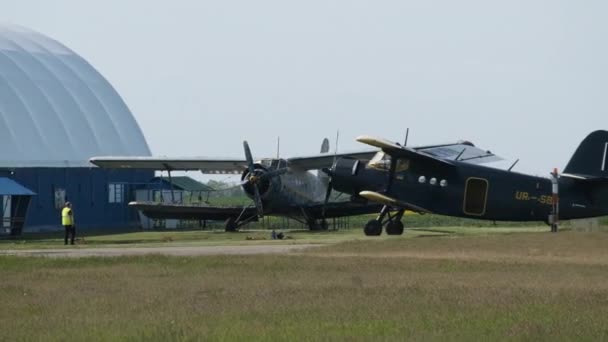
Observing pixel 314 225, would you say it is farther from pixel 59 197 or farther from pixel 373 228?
pixel 59 197

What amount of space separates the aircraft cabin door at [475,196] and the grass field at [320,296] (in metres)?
6.76

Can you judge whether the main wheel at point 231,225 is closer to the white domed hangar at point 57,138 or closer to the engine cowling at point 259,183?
the engine cowling at point 259,183

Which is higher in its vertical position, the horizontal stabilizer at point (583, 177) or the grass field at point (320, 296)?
the horizontal stabilizer at point (583, 177)

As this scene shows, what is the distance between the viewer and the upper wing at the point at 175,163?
48.6 meters

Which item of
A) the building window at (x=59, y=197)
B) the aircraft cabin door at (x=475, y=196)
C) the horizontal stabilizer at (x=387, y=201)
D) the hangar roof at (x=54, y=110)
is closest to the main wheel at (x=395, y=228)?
the horizontal stabilizer at (x=387, y=201)

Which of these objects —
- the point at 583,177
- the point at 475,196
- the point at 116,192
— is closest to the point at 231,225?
the point at 116,192

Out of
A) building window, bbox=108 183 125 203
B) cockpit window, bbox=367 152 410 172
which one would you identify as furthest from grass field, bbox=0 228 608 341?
building window, bbox=108 183 125 203

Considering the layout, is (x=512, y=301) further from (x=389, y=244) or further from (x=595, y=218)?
(x=595, y=218)

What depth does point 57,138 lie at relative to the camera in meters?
57.2

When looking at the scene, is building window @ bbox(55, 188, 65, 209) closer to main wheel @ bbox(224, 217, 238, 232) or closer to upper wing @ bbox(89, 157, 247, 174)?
upper wing @ bbox(89, 157, 247, 174)

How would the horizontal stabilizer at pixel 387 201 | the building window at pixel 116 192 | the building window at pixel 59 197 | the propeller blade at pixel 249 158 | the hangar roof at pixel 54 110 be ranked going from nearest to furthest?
1. the horizontal stabilizer at pixel 387 201
2. the propeller blade at pixel 249 158
3. the building window at pixel 59 197
4. the hangar roof at pixel 54 110
5. the building window at pixel 116 192

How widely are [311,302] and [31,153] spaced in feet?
132

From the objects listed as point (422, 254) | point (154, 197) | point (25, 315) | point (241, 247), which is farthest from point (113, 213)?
point (25, 315)

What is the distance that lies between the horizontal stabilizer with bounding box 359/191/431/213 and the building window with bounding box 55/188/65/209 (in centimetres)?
2304
